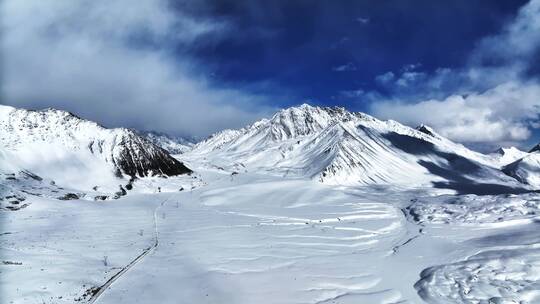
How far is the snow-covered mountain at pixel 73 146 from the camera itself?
107 m

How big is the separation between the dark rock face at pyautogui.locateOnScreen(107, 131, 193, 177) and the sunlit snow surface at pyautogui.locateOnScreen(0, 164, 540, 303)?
91.6ft

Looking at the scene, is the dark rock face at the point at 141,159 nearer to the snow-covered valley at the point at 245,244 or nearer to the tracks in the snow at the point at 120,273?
the snow-covered valley at the point at 245,244

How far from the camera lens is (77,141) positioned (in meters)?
124

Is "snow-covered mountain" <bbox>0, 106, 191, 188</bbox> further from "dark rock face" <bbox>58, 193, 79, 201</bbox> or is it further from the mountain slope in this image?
"dark rock face" <bbox>58, 193, 79, 201</bbox>

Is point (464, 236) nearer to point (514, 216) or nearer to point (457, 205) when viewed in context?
point (514, 216)

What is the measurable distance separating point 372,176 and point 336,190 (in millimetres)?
42639

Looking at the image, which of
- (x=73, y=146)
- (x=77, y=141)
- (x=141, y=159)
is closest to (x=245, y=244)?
(x=73, y=146)

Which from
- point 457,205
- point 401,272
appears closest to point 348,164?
point 457,205

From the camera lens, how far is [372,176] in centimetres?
17175

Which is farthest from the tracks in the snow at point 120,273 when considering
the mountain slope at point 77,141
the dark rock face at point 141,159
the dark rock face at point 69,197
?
the dark rock face at point 141,159

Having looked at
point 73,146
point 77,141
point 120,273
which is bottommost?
point 120,273

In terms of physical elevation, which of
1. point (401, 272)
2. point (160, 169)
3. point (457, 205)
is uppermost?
point (160, 169)

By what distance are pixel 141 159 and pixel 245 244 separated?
81901 mm

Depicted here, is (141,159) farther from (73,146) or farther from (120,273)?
(120,273)
